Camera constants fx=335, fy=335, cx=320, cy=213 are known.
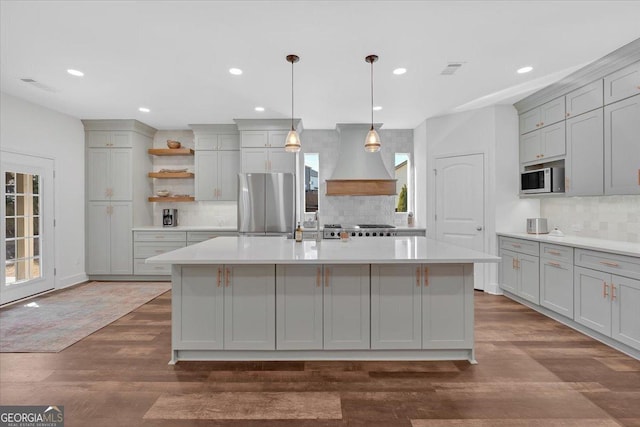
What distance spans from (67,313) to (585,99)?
243 inches

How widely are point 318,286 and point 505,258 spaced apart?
10.2ft

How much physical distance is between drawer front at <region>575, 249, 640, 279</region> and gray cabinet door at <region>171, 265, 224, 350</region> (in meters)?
3.27

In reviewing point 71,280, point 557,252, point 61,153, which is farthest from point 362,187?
point 71,280

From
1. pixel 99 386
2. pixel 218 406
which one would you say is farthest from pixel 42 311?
pixel 218 406

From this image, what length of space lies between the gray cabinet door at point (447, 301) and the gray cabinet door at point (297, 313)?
33.3 inches

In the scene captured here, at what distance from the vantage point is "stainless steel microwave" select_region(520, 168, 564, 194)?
3906 millimetres

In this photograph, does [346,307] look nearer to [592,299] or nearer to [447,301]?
[447,301]

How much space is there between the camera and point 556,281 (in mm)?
3553

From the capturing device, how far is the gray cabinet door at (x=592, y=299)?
9.59 ft

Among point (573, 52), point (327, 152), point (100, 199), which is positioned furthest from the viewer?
point (327, 152)

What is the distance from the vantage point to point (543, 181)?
160 inches

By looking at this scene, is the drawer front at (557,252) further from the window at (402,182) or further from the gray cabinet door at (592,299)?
the window at (402,182)

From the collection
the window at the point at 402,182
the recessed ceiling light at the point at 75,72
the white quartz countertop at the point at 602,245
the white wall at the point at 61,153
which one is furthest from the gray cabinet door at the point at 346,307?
the white wall at the point at 61,153

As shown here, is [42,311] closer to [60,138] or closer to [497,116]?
[60,138]
